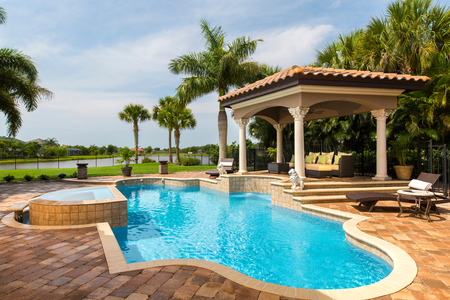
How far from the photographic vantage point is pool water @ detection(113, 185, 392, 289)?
427 cm

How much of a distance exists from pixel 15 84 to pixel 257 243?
15249mm

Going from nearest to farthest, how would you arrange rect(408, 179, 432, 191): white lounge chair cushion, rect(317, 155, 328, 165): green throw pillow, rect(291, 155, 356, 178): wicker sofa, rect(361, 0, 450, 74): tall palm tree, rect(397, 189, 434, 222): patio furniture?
rect(397, 189, 434, 222): patio furniture → rect(408, 179, 432, 191): white lounge chair cushion → rect(291, 155, 356, 178): wicker sofa → rect(317, 155, 328, 165): green throw pillow → rect(361, 0, 450, 74): tall palm tree

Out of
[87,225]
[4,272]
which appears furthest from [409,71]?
[4,272]

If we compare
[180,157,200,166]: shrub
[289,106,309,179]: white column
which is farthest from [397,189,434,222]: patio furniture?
[180,157,200,166]: shrub

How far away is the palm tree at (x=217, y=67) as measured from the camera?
16.6 m

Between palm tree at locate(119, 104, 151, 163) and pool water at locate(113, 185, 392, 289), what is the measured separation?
24159 millimetres

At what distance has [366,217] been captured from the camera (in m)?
6.34

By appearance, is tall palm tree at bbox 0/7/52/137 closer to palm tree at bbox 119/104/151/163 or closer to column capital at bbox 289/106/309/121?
column capital at bbox 289/106/309/121

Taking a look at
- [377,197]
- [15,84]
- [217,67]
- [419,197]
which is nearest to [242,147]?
[217,67]

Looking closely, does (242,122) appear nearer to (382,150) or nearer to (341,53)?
(382,150)

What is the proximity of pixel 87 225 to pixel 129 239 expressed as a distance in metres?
0.98

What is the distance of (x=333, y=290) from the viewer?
314 cm

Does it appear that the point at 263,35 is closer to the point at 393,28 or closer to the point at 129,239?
the point at 393,28

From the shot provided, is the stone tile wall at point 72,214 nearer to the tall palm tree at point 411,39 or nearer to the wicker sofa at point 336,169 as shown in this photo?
the wicker sofa at point 336,169
